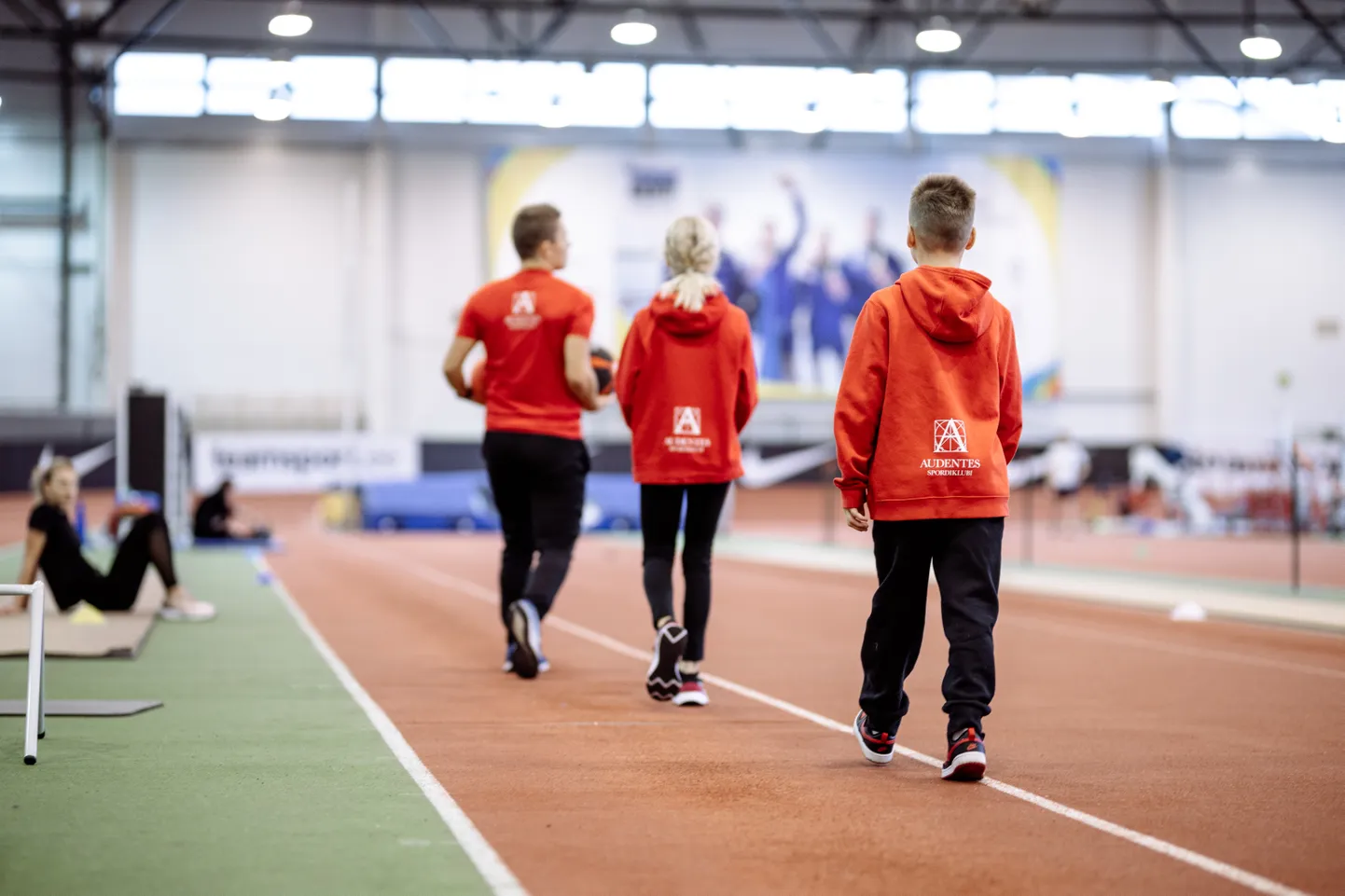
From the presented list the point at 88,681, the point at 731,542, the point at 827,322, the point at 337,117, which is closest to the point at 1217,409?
the point at 827,322

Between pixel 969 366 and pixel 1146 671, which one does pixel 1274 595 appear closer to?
pixel 1146 671

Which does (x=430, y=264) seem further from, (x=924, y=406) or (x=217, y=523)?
(x=924, y=406)

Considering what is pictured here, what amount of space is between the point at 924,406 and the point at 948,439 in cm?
12

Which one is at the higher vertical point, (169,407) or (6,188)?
(6,188)

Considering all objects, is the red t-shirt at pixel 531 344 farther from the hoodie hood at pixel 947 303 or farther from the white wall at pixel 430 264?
the white wall at pixel 430 264

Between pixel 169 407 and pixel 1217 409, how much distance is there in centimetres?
2611

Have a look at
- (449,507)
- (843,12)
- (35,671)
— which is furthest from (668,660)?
(843,12)

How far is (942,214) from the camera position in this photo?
484cm

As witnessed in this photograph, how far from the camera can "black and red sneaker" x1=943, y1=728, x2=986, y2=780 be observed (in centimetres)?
454

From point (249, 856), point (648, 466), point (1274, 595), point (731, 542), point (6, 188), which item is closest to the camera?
point (249, 856)

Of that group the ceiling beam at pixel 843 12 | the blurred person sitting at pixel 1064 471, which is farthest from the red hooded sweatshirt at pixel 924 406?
the ceiling beam at pixel 843 12

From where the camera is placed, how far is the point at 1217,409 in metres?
37.2

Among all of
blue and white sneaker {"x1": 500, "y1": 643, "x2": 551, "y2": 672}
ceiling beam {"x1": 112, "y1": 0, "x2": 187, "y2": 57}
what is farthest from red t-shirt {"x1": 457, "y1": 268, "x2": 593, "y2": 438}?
ceiling beam {"x1": 112, "y1": 0, "x2": 187, "y2": 57}

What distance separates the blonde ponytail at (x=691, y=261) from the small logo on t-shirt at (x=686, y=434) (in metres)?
0.42
